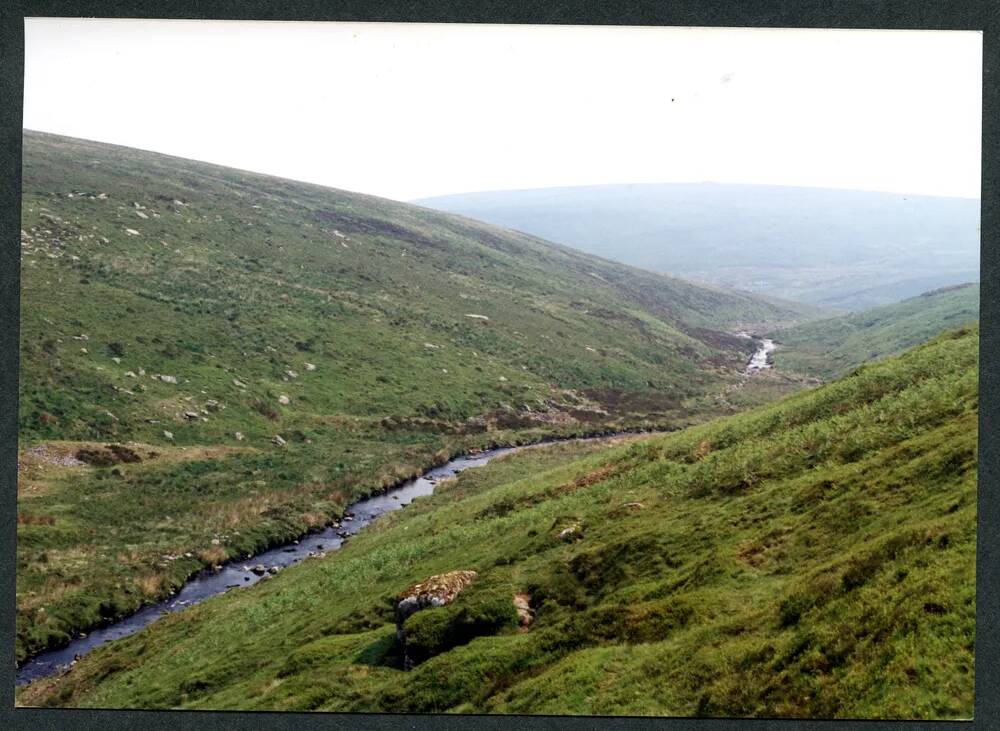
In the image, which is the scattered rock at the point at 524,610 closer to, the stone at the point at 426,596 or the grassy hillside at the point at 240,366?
the stone at the point at 426,596

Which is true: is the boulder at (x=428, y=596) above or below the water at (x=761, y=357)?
above

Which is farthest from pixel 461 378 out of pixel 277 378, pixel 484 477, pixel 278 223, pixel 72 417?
pixel 278 223

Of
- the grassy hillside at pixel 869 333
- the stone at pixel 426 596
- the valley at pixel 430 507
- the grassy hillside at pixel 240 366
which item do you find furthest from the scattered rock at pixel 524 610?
the grassy hillside at pixel 869 333

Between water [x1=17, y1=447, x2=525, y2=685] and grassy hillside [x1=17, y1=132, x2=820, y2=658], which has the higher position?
grassy hillside [x1=17, y1=132, x2=820, y2=658]

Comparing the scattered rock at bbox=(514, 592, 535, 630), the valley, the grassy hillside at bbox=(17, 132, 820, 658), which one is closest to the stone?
the valley

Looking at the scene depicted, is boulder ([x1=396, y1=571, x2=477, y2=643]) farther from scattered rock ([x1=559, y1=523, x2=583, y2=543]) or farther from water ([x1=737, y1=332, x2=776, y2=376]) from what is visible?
water ([x1=737, y1=332, x2=776, y2=376])

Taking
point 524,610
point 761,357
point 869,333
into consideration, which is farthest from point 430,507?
point 869,333

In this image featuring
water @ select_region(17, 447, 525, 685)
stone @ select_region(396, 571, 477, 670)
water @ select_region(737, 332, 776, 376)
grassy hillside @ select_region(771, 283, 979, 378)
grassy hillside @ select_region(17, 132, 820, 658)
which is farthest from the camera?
water @ select_region(737, 332, 776, 376)

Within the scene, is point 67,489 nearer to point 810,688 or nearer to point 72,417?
point 72,417
